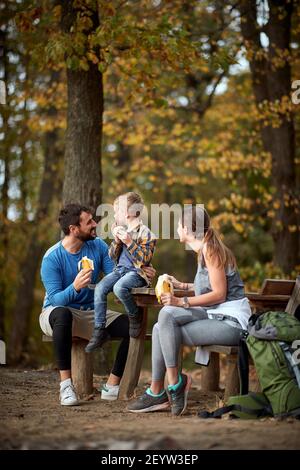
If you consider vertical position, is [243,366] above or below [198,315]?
below

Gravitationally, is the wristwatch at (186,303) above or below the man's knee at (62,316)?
above

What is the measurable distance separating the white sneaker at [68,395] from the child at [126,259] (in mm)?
359

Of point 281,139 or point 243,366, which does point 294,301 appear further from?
point 281,139

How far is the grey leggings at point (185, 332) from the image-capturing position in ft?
20.2

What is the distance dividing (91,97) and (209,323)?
4.31 m

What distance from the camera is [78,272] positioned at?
23.7 feet

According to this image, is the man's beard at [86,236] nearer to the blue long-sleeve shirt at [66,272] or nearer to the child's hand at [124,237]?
the blue long-sleeve shirt at [66,272]

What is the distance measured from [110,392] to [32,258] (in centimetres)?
1066

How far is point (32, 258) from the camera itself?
17609 millimetres

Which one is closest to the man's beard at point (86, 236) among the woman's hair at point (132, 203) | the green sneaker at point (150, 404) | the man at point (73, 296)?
the man at point (73, 296)

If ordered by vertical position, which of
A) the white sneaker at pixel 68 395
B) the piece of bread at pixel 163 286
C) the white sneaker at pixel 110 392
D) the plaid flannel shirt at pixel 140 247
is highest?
the plaid flannel shirt at pixel 140 247

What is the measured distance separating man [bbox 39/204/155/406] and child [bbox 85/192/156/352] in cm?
15

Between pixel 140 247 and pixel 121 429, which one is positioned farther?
pixel 140 247

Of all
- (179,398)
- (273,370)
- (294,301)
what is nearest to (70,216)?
(179,398)
